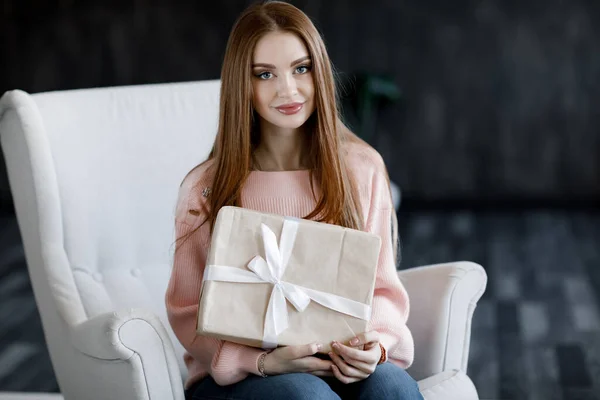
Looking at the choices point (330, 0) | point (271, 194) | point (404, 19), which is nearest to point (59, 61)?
point (330, 0)

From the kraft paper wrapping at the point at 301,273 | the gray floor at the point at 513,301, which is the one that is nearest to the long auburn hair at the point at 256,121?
the kraft paper wrapping at the point at 301,273

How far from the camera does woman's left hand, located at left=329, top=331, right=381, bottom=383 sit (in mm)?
1461

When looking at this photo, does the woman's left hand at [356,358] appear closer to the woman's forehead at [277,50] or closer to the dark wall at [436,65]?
the woman's forehead at [277,50]

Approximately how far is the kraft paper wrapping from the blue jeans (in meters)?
0.06

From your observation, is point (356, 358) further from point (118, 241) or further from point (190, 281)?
point (118, 241)

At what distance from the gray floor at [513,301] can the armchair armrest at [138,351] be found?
4.44 feet

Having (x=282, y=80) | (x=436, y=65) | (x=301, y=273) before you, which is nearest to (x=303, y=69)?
(x=282, y=80)

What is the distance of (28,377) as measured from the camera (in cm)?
290

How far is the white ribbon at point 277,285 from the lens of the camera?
1.46 meters

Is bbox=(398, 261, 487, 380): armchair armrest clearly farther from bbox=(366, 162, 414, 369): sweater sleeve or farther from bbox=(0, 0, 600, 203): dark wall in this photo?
bbox=(0, 0, 600, 203): dark wall

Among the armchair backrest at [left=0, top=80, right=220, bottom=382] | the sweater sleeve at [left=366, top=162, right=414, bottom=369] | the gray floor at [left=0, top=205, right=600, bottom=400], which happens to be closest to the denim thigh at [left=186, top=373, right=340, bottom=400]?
the sweater sleeve at [left=366, top=162, right=414, bottom=369]

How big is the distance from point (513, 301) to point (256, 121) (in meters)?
2.09

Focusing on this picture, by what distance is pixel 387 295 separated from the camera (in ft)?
5.54

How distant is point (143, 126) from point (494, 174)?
10.2ft
